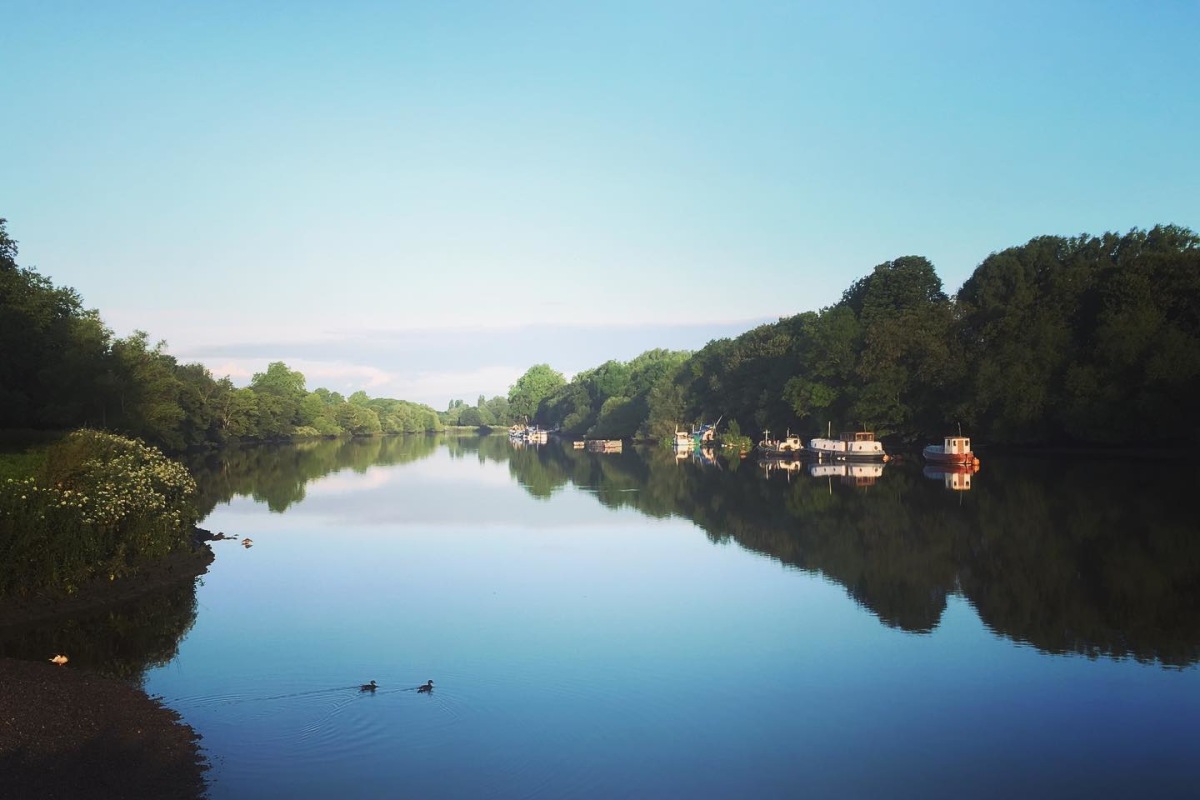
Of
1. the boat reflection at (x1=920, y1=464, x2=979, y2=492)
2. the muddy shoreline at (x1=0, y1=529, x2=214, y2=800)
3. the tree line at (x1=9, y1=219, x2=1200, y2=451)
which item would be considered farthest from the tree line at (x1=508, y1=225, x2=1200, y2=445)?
the muddy shoreline at (x1=0, y1=529, x2=214, y2=800)

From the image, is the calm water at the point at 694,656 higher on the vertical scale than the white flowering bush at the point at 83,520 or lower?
lower

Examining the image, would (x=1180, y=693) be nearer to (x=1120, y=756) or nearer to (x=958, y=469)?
(x=1120, y=756)

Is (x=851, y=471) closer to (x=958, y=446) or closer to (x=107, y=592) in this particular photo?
(x=958, y=446)

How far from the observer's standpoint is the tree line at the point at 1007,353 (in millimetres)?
61812

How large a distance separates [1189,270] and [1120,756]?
59.3m

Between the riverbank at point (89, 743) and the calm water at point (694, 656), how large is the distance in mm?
555

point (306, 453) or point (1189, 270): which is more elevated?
point (1189, 270)

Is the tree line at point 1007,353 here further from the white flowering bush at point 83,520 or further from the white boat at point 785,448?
the white flowering bush at point 83,520

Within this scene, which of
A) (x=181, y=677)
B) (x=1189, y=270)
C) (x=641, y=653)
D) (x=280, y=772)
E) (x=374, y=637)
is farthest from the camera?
(x=1189, y=270)

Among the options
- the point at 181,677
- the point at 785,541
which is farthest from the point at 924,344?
the point at 181,677

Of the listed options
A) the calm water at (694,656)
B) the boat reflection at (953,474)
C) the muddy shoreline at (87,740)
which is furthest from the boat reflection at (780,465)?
the muddy shoreline at (87,740)

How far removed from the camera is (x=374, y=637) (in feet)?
68.5

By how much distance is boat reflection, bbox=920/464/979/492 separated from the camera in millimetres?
55400

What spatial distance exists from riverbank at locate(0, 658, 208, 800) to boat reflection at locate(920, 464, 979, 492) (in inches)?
1851
